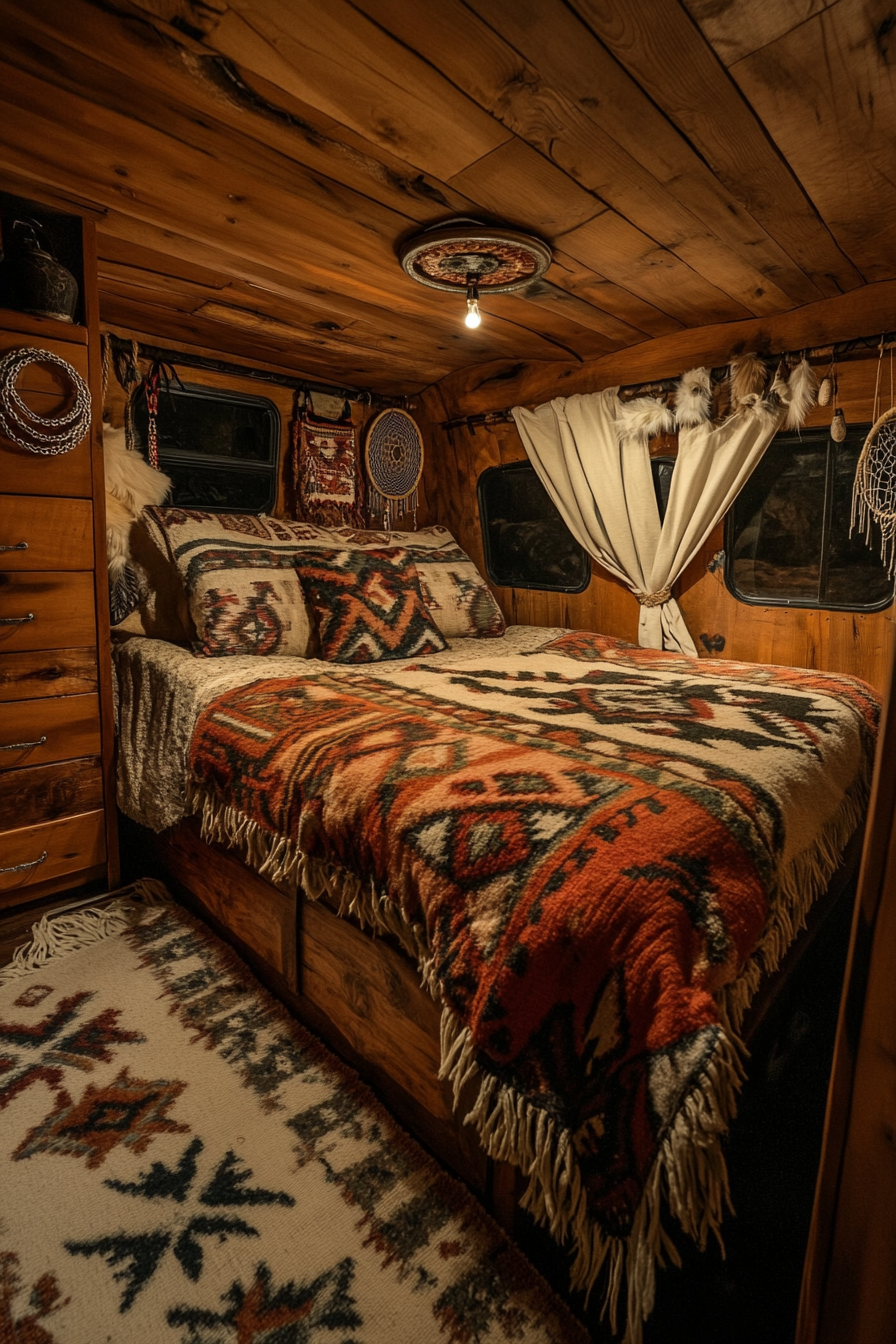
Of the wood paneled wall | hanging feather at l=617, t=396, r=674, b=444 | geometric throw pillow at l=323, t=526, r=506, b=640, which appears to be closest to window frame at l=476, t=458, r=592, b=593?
the wood paneled wall

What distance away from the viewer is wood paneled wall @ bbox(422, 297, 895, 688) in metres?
2.47

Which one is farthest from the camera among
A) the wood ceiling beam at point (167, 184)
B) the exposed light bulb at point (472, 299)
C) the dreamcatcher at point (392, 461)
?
the dreamcatcher at point (392, 461)

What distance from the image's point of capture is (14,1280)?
1056 millimetres

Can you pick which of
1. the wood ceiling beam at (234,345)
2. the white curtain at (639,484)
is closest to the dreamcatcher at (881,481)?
the white curtain at (639,484)

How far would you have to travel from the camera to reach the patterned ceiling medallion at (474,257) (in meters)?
1.88

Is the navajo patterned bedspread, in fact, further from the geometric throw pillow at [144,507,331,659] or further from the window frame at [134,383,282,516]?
the window frame at [134,383,282,516]

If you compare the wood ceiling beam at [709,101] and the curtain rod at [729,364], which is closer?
the wood ceiling beam at [709,101]

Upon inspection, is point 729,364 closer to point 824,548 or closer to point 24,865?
point 824,548

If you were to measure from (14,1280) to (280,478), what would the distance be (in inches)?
118

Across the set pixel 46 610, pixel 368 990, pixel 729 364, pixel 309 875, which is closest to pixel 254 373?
pixel 46 610

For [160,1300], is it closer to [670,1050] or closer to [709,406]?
[670,1050]

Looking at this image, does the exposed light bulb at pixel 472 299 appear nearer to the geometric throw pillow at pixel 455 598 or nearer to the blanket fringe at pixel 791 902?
the geometric throw pillow at pixel 455 598

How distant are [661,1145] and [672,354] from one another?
2.88m

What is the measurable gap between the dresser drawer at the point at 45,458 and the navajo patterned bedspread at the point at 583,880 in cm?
90
